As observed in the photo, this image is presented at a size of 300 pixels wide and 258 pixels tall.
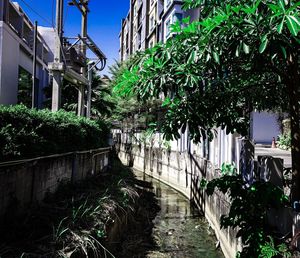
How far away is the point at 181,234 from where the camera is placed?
9227mm

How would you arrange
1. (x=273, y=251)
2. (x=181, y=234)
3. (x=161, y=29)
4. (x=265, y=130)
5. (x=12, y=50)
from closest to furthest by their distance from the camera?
1. (x=273, y=251)
2. (x=181, y=234)
3. (x=12, y=50)
4. (x=265, y=130)
5. (x=161, y=29)

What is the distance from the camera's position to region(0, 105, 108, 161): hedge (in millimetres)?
5433

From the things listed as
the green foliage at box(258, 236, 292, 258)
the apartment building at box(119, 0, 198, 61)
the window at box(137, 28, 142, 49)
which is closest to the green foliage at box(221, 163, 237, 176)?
the green foliage at box(258, 236, 292, 258)

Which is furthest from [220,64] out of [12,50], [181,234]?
[12,50]

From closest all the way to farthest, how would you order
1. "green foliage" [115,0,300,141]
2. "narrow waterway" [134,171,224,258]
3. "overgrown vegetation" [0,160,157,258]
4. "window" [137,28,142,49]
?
"green foliage" [115,0,300,141] < "overgrown vegetation" [0,160,157,258] < "narrow waterway" [134,171,224,258] < "window" [137,28,142,49]

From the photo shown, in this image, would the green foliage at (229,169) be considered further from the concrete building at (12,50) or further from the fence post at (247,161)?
the concrete building at (12,50)

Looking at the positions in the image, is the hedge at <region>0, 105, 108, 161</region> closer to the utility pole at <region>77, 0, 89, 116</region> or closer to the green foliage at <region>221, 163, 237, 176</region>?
the green foliage at <region>221, 163, 237, 176</region>

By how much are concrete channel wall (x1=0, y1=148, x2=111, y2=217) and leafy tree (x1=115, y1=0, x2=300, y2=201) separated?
2887mm

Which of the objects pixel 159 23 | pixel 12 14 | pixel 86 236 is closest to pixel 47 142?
pixel 86 236

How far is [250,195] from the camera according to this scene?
4078 millimetres

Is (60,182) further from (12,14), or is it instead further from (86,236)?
(12,14)

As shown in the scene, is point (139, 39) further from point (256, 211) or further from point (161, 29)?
point (256, 211)

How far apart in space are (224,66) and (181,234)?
6639mm

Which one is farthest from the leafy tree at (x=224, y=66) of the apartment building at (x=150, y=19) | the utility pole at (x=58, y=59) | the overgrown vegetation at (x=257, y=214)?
the apartment building at (x=150, y=19)
